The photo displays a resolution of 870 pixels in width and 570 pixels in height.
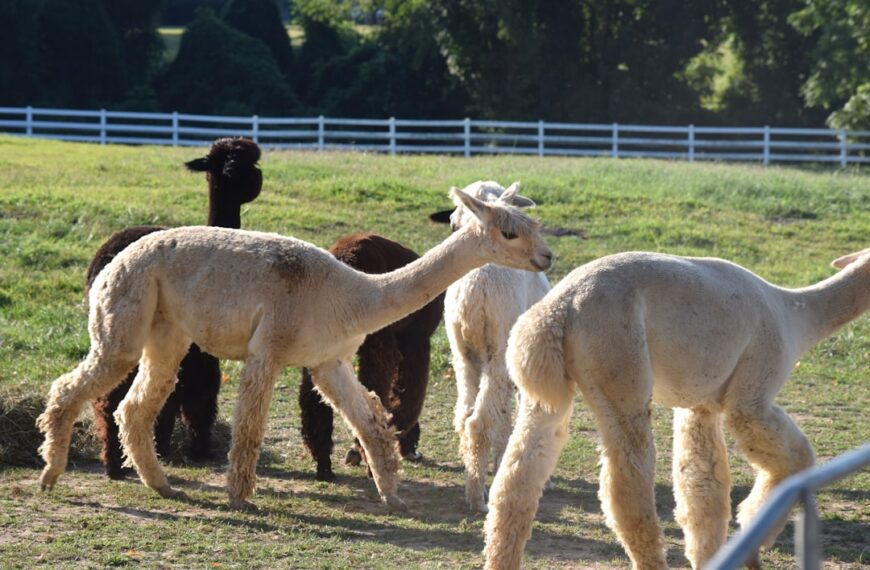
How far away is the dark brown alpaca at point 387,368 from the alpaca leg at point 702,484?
8.51ft

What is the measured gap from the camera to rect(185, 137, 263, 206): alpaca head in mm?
9359

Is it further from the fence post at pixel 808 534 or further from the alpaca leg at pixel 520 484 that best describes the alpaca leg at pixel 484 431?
the fence post at pixel 808 534

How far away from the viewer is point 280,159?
24000 mm

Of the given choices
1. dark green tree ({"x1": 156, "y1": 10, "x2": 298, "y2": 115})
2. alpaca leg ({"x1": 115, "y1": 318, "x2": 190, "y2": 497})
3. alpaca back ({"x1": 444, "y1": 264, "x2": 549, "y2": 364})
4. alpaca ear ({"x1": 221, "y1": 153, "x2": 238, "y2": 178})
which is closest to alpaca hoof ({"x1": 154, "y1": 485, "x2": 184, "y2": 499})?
alpaca leg ({"x1": 115, "y1": 318, "x2": 190, "y2": 497})

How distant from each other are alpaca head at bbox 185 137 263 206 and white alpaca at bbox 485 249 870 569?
361cm

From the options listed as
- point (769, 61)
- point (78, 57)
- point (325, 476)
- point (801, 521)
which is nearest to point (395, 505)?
point (325, 476)

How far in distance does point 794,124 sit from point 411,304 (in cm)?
3608

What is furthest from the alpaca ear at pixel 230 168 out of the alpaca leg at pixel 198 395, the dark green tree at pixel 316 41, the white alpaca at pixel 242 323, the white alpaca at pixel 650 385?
the dark green tree at pixel 316 41

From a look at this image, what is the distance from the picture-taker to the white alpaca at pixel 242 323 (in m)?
7.84

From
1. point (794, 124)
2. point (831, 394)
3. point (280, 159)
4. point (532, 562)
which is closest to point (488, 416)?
point (532, 562)

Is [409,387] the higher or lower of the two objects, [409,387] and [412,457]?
the higher

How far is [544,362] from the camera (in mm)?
6168

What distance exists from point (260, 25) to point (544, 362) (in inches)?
1522

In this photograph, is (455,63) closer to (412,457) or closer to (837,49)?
(837,49)
